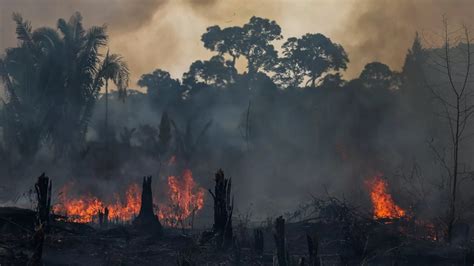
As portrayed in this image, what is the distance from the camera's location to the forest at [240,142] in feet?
113

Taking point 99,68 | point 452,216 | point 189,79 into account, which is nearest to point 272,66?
point 189,79

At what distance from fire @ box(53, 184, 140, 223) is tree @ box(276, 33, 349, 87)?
106ft

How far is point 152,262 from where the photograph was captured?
17.3m

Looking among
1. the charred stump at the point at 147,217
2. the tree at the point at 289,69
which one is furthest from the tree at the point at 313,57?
the charred stump at the point at 147,217

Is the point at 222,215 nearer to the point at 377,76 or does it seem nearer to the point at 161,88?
the point at 377,76

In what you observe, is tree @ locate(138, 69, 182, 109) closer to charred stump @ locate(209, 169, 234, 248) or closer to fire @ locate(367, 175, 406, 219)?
fire @ locate(367, 175, 406, 219)

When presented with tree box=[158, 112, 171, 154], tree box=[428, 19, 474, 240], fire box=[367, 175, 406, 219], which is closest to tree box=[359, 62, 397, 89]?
tree box=[428, 19, 474, 240]

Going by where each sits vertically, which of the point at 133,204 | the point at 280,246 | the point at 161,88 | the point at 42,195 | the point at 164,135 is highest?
the point at 161,88

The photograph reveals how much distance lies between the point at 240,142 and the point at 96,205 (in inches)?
749

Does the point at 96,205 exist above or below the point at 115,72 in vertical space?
below

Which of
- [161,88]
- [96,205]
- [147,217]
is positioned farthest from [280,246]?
[161,88]

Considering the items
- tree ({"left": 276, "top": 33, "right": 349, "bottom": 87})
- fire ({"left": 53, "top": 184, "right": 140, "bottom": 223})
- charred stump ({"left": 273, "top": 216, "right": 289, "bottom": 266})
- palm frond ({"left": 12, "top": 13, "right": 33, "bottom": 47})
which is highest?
tree ({"left": 276, "top": 33, "right": 349, "bottom": 87})

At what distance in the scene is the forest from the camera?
34.5 meters

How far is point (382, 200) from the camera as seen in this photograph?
34062 mm
